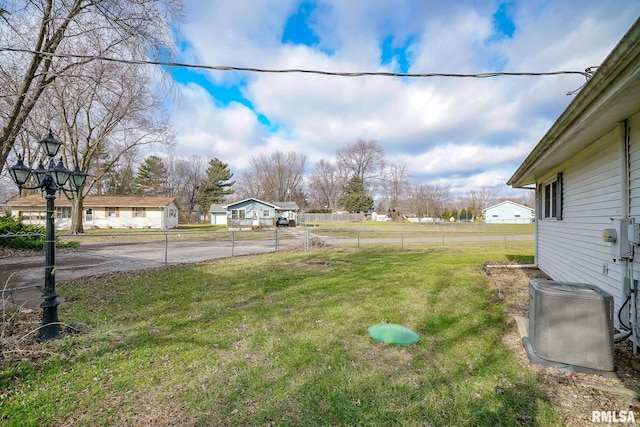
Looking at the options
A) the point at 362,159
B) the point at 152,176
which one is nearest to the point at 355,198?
the point at 362,159

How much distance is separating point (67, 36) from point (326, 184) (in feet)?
168

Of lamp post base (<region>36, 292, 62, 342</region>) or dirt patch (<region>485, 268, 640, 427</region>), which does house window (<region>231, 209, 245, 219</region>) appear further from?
dirt patch (<region>485, 268, 640, 427</region>)

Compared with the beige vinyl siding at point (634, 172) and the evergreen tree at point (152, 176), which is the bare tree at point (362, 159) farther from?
the beige vinyl siding at point (634, 172)

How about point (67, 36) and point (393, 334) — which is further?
point (67, 36)

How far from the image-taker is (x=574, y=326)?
9.05ft

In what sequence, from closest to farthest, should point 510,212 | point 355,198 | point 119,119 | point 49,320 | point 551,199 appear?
point 49,320, point 551,199, point 119,119, point 355,198, point 510,212

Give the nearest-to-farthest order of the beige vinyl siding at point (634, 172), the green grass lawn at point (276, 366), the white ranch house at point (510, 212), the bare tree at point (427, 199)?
the green grass lawn at point (276, 366), the beige vinyl siding at point (634, 172), the white ranch house at point (510, 212), the bare tree at point (427, 199)

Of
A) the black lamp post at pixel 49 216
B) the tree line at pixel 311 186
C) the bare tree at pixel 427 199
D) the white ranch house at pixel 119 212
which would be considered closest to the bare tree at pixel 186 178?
the tree line at pixel 311 186

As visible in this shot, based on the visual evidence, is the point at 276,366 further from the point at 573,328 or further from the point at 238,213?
the point at 238,213

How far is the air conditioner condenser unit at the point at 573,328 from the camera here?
267cm

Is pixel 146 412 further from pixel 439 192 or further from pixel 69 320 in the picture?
pixel 439 192

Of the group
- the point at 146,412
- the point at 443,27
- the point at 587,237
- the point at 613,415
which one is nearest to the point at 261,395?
the point at 146,412

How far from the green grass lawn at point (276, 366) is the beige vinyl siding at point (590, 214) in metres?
1.55

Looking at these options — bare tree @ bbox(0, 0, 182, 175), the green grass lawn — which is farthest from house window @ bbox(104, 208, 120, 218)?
the green grass lawn
